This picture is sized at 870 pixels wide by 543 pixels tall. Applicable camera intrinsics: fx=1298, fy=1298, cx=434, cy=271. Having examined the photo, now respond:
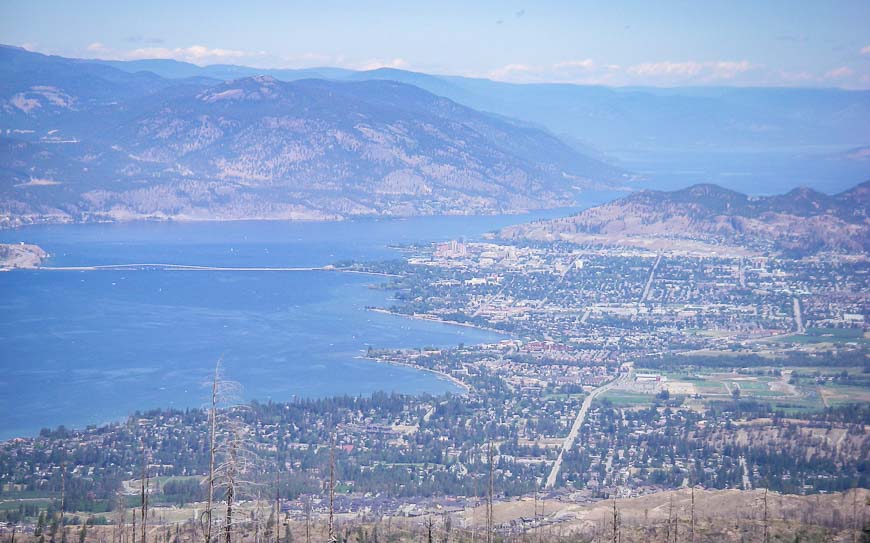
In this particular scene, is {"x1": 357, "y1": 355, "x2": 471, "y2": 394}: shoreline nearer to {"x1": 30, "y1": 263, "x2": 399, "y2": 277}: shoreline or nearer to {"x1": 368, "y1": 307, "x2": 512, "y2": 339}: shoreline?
{"x1": 368, "y1": 307, "x2": 512, "y2": 339}: shoreline

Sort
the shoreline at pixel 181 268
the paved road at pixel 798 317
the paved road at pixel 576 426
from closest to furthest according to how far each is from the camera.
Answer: the paved road at pixel 576 426 → the paved road at pixel 798 317 → the shoreline at pixel 181 268

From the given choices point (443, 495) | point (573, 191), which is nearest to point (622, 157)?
point (573, 191)

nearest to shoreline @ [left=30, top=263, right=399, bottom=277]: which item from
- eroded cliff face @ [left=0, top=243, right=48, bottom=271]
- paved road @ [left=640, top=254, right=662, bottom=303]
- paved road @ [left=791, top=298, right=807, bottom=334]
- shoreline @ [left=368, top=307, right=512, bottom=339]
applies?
eroded cliff face @ [left=0, top=243, right=48, bottom=271]

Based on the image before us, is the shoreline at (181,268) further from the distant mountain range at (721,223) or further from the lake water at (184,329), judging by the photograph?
the distant mountain range at (721,223)

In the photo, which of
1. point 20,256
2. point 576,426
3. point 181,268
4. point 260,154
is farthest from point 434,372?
point 260,154

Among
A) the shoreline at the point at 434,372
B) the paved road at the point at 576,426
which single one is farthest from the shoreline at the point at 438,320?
the paved road at the point at 576,426

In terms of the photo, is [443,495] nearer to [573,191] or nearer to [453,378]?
[453,378]
